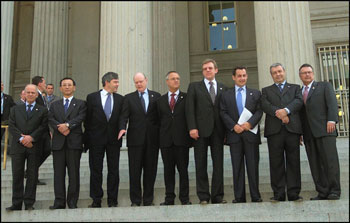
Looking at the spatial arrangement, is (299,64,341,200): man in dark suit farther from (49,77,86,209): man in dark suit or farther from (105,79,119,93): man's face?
(49,77,86,209): man in dark suit

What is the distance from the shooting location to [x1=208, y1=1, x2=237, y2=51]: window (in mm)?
16266

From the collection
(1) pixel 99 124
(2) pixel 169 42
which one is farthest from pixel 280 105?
(2) pixel 169 42

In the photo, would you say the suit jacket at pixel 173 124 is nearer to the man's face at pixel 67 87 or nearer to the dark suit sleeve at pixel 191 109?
the dark suit sleeve at pixel 191 109

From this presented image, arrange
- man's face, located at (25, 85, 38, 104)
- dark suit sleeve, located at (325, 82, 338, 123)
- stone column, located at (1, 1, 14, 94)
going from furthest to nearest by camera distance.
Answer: stone column, located at (1, 1, 14, 94), man's face, located at (25, 85, 38, 104), dark suit sleeve, located at (325, 82, 338, 123)

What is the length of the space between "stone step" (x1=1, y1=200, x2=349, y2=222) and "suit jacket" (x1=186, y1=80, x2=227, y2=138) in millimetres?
1147

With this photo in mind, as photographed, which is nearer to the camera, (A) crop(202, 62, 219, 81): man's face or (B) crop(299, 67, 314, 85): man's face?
(B) crop(299, 67, 314, 85): man's face

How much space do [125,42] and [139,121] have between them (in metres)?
4.20

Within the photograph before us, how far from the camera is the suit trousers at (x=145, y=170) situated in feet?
20.2

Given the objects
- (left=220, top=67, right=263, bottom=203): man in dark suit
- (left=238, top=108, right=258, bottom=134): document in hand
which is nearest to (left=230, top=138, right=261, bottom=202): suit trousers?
(left=220, top=67, right=263, bottom=203): man in dark suit

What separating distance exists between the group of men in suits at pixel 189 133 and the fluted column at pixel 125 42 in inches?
137

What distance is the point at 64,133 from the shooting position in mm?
6008

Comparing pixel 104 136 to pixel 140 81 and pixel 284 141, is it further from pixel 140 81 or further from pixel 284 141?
pixel 284 141

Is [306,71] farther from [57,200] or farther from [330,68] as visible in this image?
[330,68]

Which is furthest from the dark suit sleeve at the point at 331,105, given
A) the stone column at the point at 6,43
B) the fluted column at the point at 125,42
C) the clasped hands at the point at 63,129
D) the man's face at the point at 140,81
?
the stone column at the point at 6,43
